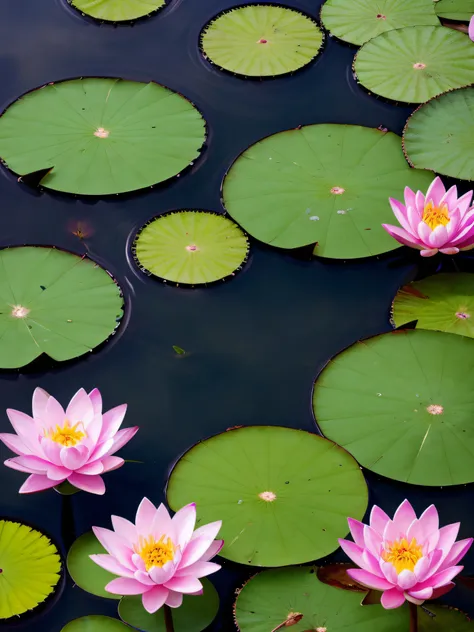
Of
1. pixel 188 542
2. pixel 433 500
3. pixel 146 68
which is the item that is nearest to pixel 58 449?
pixel 188 542

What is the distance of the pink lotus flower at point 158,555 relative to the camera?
113 inches

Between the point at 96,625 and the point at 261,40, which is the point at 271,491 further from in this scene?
the point at 261,40

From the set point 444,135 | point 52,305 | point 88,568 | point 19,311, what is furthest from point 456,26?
point 88,568

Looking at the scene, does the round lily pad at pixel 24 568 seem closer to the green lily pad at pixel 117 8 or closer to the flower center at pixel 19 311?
the flower center at pixel 19 311

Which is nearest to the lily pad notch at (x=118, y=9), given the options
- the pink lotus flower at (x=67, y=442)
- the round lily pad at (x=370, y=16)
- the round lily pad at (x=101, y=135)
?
the round lily pad at (x=101, y=135)

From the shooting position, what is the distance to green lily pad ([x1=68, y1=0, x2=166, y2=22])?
570 centimetres

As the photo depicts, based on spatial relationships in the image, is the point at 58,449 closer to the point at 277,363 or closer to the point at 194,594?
the point at 194,594

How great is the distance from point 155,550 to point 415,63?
353 cm

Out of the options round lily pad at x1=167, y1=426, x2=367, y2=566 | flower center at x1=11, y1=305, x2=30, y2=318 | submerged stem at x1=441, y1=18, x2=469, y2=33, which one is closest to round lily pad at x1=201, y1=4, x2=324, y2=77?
submerged stem at x1=441, y1=18, x2=469, y2=33

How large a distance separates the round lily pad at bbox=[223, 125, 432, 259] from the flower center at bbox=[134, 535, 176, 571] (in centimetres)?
180

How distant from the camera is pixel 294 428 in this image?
3650mm

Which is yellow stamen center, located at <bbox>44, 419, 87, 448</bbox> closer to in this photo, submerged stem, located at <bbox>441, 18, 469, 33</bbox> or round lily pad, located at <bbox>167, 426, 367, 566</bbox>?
round lily pad, located at <bbox>167, 426, 367, 566</bbox>

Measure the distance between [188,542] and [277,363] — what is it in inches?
45.8

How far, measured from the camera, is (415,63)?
5316mm
